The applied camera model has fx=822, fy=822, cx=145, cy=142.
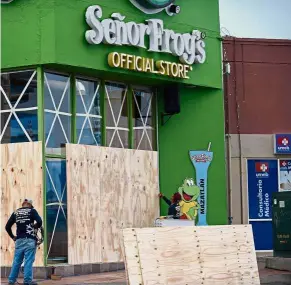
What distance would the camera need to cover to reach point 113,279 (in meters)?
18.5

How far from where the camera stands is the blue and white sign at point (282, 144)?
25.7m

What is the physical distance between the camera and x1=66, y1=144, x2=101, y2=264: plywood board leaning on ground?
19.5 m

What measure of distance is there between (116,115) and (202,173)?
3.50m

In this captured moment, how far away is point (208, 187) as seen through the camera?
23859mm

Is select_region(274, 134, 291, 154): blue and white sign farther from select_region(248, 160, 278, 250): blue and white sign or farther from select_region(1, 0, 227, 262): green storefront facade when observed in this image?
select_region(1, 0, 227, 262): green storefront facade

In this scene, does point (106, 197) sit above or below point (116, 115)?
below

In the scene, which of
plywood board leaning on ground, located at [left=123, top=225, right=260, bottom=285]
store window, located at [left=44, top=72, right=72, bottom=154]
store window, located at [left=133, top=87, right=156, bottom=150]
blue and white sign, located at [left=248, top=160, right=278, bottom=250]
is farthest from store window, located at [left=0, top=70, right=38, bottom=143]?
blue and white sign, located at [left=248, top=160, right=278, bottom=250]

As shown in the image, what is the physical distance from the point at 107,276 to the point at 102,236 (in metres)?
1.50

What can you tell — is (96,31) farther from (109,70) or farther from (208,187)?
(208,187)

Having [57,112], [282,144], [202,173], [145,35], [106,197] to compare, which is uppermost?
[145,35]

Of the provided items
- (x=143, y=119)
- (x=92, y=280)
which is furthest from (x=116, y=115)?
(x=92, y=280)

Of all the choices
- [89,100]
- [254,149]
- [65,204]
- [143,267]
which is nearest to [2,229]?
[65,204]

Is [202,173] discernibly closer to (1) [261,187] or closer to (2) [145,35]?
(1) [261,187]

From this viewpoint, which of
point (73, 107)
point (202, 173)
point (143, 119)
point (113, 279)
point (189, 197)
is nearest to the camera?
point (113, 279)
